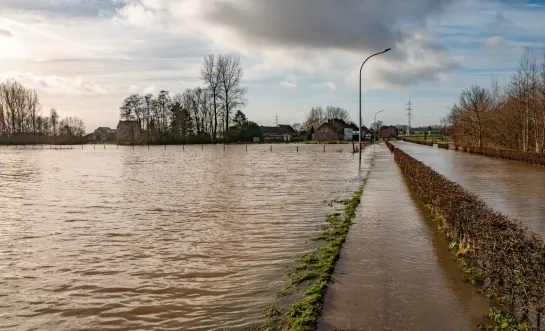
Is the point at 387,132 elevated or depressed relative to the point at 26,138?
elevated

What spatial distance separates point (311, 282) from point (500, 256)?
2684 millimetres

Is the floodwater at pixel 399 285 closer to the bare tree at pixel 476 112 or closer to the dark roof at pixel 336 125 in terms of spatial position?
the bare tree at pixel 476 112

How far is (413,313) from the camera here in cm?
530

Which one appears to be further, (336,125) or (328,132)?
(336,125)

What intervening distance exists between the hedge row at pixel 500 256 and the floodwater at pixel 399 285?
273 millimetres

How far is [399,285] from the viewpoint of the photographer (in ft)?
20.7

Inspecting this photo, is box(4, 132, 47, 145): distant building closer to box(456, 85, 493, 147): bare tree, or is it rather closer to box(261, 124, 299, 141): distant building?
box(261, 124, 299, 141): distant building

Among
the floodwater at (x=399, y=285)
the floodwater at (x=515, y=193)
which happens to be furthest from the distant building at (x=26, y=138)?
the floodwater at (x=399, y=285)

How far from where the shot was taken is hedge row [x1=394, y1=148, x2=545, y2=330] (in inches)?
186

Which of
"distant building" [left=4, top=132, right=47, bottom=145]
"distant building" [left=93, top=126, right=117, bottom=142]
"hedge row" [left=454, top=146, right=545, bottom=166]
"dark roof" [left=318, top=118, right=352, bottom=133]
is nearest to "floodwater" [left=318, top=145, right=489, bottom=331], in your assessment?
"hedge row" [left=454, top=146, right=545, bottom=166]

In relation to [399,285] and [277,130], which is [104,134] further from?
[399,285]

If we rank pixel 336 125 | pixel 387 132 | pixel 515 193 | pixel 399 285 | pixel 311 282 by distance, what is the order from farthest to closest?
1. pixel 387 132
2. pixel 336 125
3. pixel 515 193
4. pixel 311 282
5. pixel 399 285

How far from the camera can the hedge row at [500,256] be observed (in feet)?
15.5

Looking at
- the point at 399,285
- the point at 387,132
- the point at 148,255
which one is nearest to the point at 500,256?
the point at 399,285
